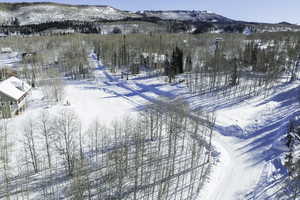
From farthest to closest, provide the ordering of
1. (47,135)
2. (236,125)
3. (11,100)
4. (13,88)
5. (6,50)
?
(6,50), (13,88), (11,100), (236,125), (47,135)

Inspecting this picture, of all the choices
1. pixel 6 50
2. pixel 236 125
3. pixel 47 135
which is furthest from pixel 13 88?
pixel 6 50

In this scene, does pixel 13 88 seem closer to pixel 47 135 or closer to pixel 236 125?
pixel 47 135

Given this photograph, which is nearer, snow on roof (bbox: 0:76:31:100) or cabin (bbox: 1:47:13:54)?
snow on roof (bbox: 0:76:31:100)

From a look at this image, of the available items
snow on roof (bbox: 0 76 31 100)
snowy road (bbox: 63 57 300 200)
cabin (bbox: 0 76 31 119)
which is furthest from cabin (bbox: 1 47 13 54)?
cabin (bbox: 0 76 31 119)

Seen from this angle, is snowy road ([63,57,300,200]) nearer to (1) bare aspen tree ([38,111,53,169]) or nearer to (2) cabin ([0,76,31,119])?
(2) cabin ([0,76,31,119])

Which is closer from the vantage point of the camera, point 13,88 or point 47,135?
point 47,135

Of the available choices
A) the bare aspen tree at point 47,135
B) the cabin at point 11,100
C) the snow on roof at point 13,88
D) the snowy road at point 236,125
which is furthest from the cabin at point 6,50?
the bare aspen tree at point 47,135

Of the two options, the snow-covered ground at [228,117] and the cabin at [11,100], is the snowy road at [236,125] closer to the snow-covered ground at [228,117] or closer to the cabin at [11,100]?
the snow-covered ground at [228,117]
